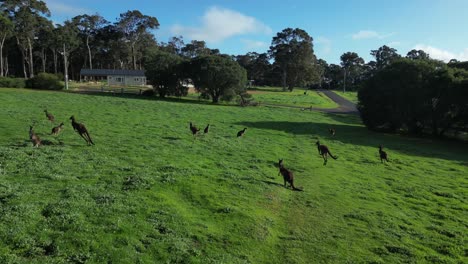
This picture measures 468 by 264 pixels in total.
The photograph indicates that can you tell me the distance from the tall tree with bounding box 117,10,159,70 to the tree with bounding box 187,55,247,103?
69.5 metres

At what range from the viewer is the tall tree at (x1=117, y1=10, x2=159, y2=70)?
5064 inches

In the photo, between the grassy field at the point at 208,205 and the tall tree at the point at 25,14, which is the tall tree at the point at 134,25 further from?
the grassy field at the point at 208,205

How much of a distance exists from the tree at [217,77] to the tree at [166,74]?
124 inches

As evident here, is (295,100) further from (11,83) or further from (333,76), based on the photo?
(333,76)

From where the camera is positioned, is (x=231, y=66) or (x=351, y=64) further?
(x=351, y=64)

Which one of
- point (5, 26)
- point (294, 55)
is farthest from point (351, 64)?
point (5, 26)

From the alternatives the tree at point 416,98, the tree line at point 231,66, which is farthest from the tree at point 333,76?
the tree at point 416,98

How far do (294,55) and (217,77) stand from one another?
251 feet

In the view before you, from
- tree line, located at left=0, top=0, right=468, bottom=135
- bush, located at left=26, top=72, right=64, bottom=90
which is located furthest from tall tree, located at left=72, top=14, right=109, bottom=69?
bush, located at left=26, top=72, right=64, bottom=90

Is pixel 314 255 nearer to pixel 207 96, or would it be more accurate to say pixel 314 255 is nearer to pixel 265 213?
pixel 265 213

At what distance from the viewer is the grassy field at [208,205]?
938 centimetres

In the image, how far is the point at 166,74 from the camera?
224 feet

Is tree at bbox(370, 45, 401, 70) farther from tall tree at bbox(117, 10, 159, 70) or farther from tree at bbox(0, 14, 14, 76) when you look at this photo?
tree at bbox(0, 14, 14, 76)

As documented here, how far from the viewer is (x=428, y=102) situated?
42.6 m
